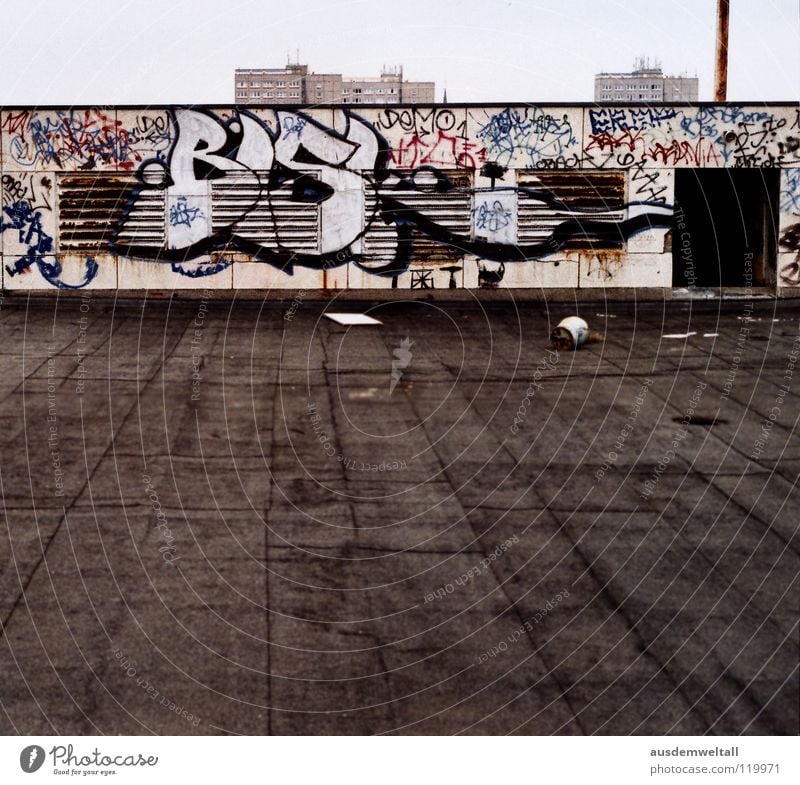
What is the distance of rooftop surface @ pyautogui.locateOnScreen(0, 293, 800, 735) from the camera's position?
646cm

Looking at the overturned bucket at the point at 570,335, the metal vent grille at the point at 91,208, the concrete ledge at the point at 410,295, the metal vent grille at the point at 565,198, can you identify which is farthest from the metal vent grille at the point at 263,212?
the overturned bucket at the point at 570,335

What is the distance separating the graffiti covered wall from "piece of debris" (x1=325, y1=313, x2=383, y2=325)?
2.51 m

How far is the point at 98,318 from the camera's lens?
19.4 m

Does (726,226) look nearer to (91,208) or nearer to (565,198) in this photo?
(565,198)

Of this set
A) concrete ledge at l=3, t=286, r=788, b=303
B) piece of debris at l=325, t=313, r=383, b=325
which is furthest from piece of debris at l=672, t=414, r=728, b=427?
concrete ledge at l=3, t=286, r=788, b=303

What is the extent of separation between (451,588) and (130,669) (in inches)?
89.5

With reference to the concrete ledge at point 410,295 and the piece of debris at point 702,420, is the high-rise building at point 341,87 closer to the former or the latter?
the concrete ledge at point 410,295

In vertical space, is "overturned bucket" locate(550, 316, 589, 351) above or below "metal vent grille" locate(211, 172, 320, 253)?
below

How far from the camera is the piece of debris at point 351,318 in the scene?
18789 millimetres

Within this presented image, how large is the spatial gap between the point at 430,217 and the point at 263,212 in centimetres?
309

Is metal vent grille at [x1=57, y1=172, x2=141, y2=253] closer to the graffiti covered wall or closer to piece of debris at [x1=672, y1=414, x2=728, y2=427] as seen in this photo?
the graffiti covered wall

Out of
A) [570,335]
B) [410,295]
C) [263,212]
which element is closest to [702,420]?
[570,335]

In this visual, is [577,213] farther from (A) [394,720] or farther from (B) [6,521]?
(A) [394,720]
